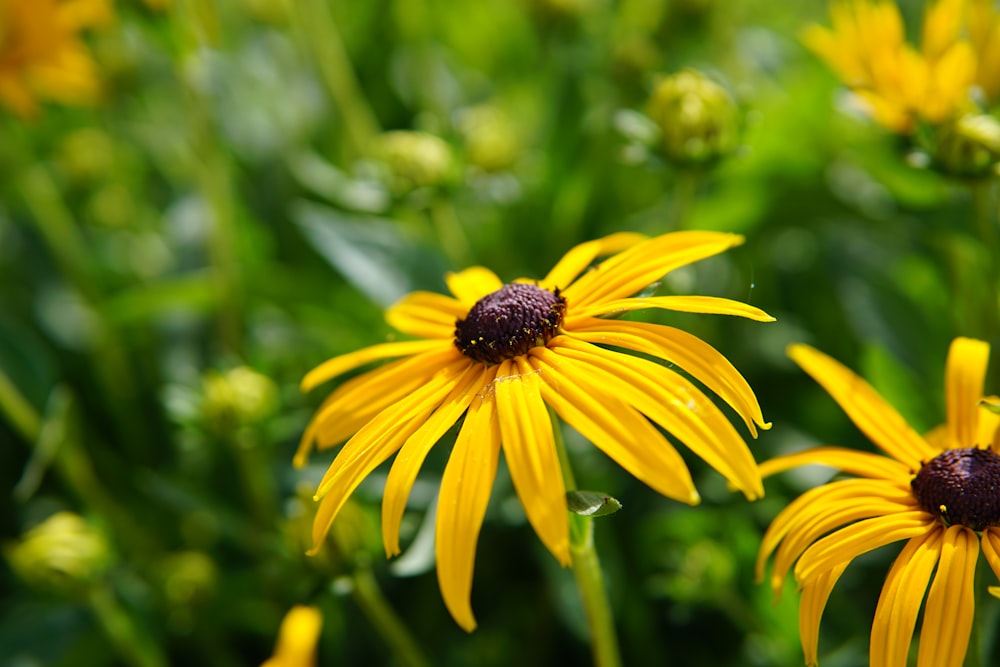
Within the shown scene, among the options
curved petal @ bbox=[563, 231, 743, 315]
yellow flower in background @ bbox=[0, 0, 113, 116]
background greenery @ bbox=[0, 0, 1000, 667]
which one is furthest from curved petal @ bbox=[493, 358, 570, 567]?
yellow flower in background @ bbox=[0, 0, 113, 116]

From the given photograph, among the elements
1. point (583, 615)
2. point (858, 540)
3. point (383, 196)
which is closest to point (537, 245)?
point (383, 196)

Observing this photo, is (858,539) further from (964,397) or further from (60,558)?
(60,558)

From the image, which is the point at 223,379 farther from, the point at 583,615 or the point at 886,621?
the point at 886,621

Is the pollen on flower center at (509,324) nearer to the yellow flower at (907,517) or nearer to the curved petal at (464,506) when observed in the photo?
the curved petal at (464,506)

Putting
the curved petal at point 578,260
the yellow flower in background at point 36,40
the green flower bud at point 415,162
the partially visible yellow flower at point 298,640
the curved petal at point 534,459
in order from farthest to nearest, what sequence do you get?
the yellow flower in background at point 36,40 → the green flower bud at point 415,162 → the curved petal at point 578,260 → the partially visible yellow flower at point 298,640 → the curved petal at point 534,459

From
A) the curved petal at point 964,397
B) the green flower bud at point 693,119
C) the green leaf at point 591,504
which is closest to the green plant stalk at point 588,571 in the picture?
the green leaf at point 591,504

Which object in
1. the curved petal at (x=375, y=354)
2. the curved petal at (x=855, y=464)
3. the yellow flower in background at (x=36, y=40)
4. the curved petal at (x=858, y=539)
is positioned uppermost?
the yellow flower in background at (x=36, y=40)

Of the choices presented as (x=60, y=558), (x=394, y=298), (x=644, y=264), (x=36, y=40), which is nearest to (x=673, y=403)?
(x=644, y=264)
